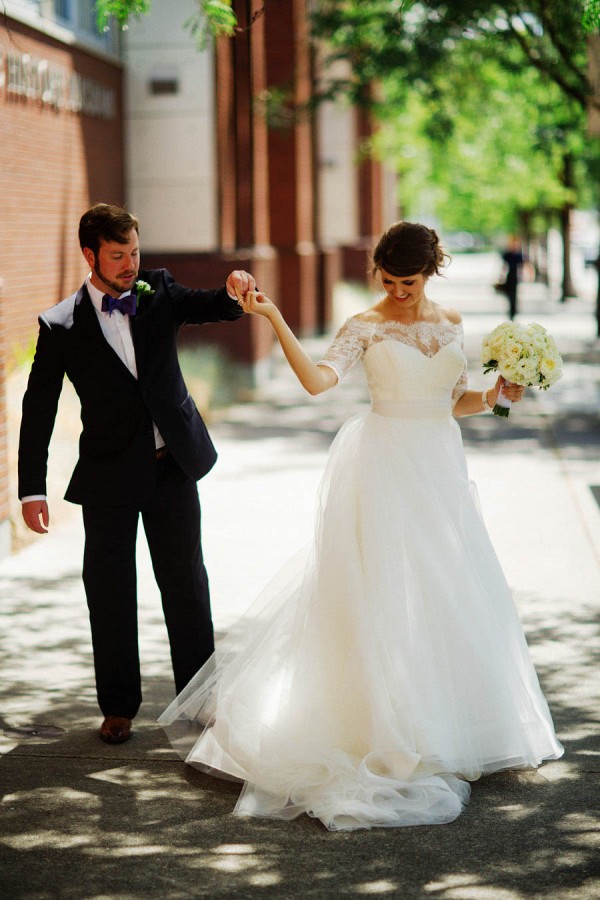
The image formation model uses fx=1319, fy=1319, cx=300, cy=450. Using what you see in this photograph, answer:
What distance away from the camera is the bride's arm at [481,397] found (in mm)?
5324

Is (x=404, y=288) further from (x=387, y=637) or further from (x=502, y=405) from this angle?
(x=387, y=637)

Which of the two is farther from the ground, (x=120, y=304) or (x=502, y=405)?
(x=120, y=304)

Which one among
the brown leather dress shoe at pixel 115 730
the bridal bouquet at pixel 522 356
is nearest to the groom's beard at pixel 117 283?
the bridal bouquet at pixel 522 356

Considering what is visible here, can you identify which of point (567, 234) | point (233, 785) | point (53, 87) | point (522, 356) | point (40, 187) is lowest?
point (233, 785)

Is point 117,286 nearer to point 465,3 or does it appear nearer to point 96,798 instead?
point 96,798

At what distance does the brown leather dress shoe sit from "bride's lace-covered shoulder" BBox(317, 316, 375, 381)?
5.58 ft

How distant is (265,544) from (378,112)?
14.9 metres

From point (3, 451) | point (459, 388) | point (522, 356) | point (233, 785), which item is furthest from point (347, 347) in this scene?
point (3, 451)

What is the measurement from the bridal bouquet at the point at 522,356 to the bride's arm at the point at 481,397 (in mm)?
28

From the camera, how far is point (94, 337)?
5168 mm

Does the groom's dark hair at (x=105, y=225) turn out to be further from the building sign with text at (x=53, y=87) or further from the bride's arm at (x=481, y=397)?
the building sign with text at (x=53, y=87)

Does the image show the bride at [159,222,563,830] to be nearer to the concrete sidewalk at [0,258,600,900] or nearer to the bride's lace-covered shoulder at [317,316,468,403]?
the bride's lace-covered shoulder at [317,316,468,403]

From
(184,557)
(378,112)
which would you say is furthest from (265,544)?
(378,112)

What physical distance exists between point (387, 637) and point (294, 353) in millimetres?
1098
